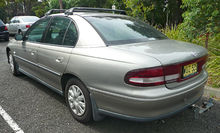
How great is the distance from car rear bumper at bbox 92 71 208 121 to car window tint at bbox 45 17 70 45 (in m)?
1.27

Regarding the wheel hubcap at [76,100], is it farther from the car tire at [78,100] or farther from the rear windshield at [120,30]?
the rear windshield at [120,30]

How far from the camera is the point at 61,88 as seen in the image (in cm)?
304

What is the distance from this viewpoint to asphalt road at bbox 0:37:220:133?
8.57ft

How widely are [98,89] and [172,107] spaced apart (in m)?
0.86

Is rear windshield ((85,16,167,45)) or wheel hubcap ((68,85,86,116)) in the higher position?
rear windshield ((85,16,167,45))

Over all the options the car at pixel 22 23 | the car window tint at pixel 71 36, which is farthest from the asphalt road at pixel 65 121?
the car at pixel 22 23

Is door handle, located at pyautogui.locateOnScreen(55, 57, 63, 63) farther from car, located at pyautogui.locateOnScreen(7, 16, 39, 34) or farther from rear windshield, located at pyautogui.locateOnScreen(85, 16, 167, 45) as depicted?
car, located at pyautogui.locateOnScreen(7, 16, 39, 34)

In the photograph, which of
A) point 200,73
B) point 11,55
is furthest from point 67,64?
point 11,55

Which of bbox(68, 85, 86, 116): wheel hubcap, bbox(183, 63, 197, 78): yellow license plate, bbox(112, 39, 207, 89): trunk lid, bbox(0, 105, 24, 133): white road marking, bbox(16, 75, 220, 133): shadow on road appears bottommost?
bbox(16, 75, 220, 133): shadow on road

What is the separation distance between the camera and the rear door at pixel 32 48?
3606 mm

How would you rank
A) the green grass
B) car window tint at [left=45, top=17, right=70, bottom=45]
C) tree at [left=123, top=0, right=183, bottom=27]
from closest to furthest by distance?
car window tint at [left=45, top=17, right=70, bottom=45], the green grass, tree at [left=123, top=0, right=183, bottom=27]

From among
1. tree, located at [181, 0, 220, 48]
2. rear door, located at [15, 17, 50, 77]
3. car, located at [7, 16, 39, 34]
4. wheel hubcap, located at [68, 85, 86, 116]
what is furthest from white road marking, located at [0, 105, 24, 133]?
car, located at [7, 16, 39, 34]

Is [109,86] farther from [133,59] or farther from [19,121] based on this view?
[19,121]

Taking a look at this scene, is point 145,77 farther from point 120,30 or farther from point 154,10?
point 154,10
